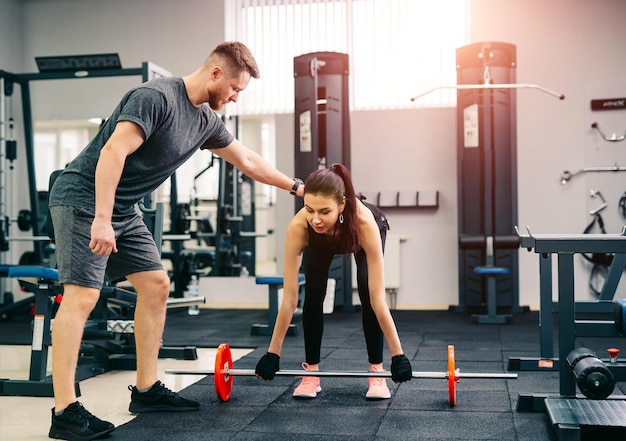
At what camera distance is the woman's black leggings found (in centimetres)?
271

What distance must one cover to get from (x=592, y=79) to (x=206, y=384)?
14.4 ft

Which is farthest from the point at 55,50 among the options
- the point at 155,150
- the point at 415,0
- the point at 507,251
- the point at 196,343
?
the point at 155,150

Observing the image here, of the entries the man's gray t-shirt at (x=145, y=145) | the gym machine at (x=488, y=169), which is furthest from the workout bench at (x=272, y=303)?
the man's gray t-shirt at (x=145, y=145)

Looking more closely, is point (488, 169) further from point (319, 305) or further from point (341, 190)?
point (341, 190)

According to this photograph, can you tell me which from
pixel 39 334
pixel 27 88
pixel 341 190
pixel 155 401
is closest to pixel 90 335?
pixel 39 334

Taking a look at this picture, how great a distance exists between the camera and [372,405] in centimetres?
263

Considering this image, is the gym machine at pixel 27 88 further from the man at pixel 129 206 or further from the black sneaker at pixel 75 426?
the black sneaker at pixel 75 426

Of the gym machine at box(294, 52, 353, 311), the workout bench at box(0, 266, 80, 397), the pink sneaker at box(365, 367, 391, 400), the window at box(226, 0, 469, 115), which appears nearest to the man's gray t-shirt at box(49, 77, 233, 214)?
the workout bench at box(0, 266, 80, 397)

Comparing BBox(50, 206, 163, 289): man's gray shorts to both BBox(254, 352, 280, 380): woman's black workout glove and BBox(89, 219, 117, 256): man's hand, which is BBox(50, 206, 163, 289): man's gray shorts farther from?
BBox(254, 352, 280, 380): woman's black workout glove

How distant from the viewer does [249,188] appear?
643 cm

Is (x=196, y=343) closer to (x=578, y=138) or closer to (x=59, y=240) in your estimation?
(x=59, y=240)

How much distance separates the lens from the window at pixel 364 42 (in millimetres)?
6094

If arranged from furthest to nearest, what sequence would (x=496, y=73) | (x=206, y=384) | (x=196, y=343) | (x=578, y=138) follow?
(x=578, y=138), (x=496, y=73), (x=196, y=343), (x=206, y=384)

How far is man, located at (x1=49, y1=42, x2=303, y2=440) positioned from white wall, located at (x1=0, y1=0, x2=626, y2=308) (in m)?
3.70
